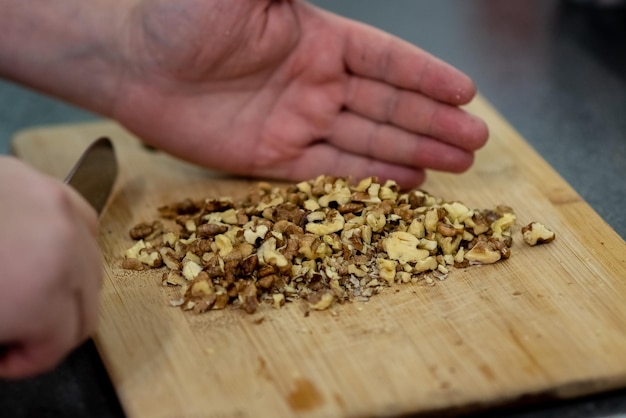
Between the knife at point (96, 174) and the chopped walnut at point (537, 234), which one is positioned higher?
the chopped walnut at point (537, 234)

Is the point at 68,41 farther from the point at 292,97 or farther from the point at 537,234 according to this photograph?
the point at 537,234

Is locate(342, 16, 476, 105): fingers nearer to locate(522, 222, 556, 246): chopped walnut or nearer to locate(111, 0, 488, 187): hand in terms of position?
locate(111, 0, 488, 187): hand

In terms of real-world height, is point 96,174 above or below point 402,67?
below

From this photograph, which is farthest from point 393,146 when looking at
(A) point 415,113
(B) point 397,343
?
(B) point 397,343

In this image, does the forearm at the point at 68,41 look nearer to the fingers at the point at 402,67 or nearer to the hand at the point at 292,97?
the hand at the point at 292,97

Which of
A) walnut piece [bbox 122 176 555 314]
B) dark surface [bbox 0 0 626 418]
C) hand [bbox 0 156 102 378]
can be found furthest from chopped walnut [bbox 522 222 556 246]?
hand [bbox 0 156 102 378]

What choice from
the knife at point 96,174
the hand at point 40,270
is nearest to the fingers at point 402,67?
the knife at point 96,174

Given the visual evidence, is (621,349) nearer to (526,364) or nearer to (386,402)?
(526,364)
